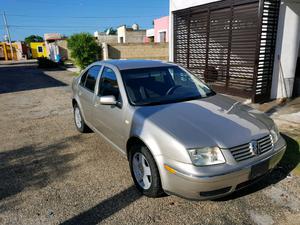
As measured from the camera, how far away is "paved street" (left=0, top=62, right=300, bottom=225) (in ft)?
8.80

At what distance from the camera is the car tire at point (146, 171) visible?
276 cm

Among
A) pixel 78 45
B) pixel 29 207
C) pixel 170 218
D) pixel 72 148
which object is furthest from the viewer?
pixel 78 45

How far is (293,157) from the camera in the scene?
384 centimetres

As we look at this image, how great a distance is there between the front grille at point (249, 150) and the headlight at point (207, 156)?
0.14 m

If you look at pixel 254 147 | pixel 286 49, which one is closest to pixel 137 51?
pixel 286 49

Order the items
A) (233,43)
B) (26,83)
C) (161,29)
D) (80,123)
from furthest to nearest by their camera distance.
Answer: (161,29) → (26,83) → (233,43) → (80,123)

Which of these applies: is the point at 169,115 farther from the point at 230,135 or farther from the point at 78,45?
the point at 78,45

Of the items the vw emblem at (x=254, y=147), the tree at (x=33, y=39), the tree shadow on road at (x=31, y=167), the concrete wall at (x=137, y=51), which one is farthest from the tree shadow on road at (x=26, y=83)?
the tree at (x=33, y=39)

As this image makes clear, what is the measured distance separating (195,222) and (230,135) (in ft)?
3.21

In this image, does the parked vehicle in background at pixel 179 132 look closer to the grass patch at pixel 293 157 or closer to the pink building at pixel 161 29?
the grass patch at pixel 293 157

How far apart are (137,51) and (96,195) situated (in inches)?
805

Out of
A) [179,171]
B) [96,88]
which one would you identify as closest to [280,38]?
[96,88]

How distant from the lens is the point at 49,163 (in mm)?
4027

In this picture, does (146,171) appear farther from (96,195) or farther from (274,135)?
(274,135)
